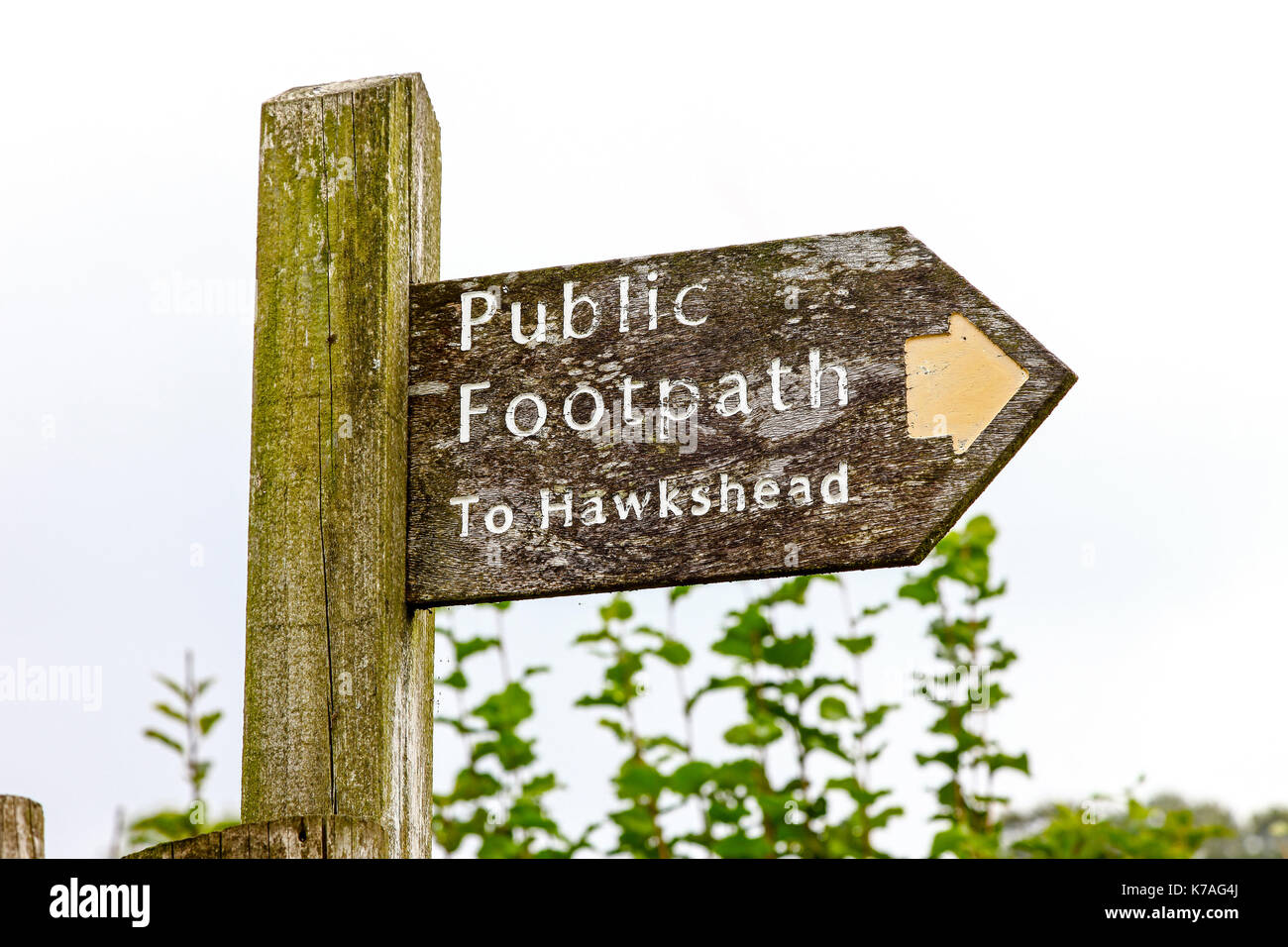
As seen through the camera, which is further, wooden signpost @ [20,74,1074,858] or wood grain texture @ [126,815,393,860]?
wooden signpost @ [20,74,1074,858]

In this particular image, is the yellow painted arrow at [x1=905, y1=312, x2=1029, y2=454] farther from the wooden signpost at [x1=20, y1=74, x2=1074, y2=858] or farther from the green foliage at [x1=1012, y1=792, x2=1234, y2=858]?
the green foliage at [x1=1012, y1=792, x2=1234, y2=858]

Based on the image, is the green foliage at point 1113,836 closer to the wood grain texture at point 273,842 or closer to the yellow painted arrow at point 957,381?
the yellow painted arrow at point 957,381

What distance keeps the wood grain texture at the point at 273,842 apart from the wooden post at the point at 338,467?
1.41ft

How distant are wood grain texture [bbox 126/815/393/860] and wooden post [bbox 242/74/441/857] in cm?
43

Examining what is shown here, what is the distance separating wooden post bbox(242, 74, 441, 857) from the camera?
2.07 meters

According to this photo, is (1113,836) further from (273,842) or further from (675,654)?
(273,842)

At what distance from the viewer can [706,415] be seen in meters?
2.09
